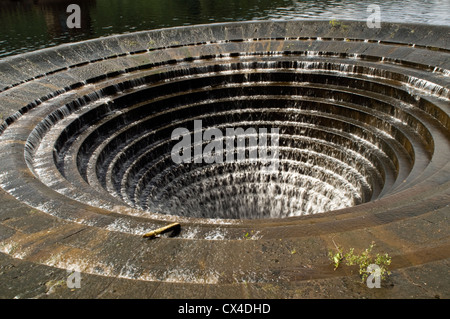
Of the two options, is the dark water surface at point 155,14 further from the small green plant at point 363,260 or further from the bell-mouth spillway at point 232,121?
the small green plant at point 363,260

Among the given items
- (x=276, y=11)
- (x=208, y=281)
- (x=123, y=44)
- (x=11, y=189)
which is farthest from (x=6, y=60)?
(x=276, y=11)

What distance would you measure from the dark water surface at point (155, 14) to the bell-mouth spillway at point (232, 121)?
14.8 m

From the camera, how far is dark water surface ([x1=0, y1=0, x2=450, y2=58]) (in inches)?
1265

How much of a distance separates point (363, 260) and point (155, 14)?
4147 cm

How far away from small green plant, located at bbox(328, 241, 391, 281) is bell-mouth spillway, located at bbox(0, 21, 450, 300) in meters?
1.66

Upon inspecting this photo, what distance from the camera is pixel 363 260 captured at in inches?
205

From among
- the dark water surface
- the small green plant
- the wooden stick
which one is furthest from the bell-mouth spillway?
the dark water surface

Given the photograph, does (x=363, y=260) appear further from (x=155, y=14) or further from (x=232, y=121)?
(x=155, y=14)

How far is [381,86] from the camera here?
50.6 feet

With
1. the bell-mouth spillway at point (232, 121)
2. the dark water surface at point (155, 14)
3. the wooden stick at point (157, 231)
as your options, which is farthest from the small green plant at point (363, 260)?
the dark water surface at point (155, 14)

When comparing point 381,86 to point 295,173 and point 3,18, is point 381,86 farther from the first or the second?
point 3,18

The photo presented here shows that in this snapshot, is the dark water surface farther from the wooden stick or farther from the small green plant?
the small green plant
